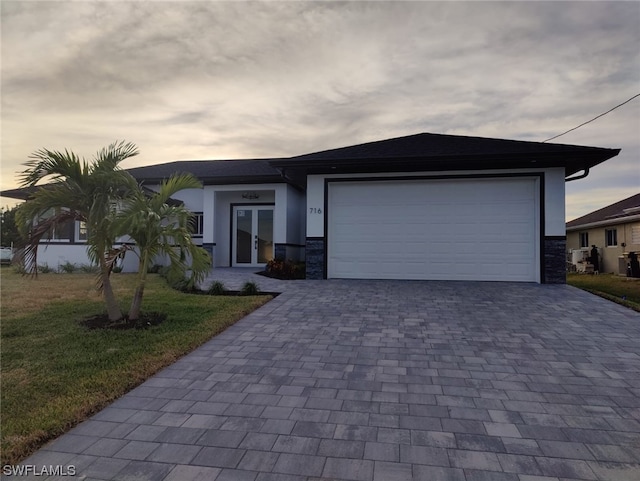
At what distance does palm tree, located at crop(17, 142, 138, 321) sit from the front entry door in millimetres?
9295

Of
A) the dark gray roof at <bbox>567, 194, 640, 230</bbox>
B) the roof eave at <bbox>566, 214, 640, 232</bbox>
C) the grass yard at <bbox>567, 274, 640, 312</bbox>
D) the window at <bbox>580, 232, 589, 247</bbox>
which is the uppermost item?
the dark gray roof at <bbox>567, 194, 640, 230</bbox>

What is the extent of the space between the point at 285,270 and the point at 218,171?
6.56m

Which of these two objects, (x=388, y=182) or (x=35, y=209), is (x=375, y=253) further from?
(x=35, y=209)

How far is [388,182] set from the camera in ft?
35.4

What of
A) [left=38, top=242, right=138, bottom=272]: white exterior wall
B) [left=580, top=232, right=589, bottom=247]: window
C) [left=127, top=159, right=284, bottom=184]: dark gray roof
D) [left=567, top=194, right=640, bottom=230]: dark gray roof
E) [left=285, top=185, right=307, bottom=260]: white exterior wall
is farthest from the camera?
[left=580, top=232, right=589, bottom=247]: window

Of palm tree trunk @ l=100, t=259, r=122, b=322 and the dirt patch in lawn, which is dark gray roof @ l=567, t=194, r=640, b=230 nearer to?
the dirt patch in lawn

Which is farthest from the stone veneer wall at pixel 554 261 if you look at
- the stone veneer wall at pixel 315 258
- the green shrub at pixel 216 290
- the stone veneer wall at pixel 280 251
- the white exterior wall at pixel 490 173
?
the stone veneer wall at pixel 280 251

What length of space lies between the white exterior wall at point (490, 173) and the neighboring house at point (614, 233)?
332 inches

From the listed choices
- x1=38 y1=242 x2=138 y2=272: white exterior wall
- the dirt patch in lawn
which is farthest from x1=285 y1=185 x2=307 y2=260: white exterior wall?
the dirt patch in lawn

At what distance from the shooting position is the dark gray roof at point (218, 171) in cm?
1433

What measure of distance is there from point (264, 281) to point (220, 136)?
6261 mm

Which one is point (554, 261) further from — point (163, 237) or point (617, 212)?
point (617, 212)

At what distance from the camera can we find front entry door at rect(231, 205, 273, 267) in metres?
15.3

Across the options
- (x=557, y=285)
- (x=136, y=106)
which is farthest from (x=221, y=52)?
(x=557, y=285)
